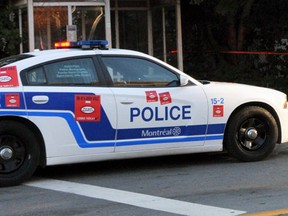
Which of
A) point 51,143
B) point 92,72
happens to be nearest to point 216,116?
point 92,72

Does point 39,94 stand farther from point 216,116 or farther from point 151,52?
point 151,52

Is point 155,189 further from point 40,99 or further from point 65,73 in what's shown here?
point 65,73

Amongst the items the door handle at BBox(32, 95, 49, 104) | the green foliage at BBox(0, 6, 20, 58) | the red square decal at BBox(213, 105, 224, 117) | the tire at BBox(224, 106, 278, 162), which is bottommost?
the tire at BBox(224, 106, 278, 162)

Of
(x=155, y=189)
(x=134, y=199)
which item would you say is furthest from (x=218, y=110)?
(x=134, y=199)

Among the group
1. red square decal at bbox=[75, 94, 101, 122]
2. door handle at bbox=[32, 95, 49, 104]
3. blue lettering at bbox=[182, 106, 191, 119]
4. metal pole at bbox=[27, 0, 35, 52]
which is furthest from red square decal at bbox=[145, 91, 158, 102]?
metal pole at bbox=[27, 0, 35, 52]

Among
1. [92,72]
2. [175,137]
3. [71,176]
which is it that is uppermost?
[92,72]

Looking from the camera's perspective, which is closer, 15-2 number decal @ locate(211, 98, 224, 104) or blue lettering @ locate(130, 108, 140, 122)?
blue lettering @ locate(130, 108, 140, 122)

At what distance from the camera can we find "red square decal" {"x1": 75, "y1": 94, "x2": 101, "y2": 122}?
6.63m

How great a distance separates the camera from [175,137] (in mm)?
7160

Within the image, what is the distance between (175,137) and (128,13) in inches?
351

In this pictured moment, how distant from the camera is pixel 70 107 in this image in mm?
6586

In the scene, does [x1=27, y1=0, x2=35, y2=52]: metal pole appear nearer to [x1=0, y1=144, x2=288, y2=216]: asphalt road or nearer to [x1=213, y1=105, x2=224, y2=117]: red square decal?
[x1=0, y1=144, x2=288, y2=216]: asphalt road

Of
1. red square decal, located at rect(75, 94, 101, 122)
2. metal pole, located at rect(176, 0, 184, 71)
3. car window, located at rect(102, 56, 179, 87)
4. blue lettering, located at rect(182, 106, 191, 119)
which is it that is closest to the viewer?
red square decal, located at rect(75, 94, 101, 122)

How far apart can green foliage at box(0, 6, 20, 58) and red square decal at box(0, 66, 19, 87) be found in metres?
6.01
